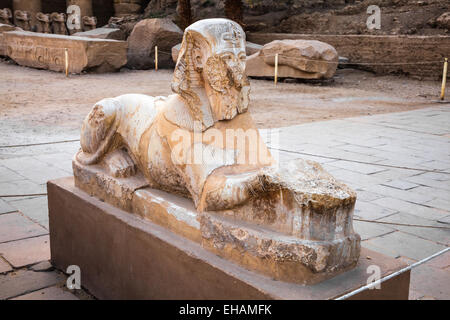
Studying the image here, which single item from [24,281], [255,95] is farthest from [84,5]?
[24,281]

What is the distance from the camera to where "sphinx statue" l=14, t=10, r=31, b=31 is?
66.0 feet

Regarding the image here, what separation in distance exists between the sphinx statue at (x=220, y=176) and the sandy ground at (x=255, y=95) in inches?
216

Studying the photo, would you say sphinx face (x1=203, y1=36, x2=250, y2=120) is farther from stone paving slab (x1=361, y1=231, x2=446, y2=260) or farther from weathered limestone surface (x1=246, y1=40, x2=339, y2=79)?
weathered limestone surface (x1=246, y1=40, x2=339, y2=79)

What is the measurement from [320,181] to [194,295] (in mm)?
723

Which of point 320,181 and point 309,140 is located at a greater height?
point 320,181

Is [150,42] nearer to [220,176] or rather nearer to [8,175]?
[8,175]

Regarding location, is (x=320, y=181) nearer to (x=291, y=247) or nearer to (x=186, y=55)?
(x=291, y=247)

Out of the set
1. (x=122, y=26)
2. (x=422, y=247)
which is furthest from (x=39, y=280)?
(x=122, y=26)

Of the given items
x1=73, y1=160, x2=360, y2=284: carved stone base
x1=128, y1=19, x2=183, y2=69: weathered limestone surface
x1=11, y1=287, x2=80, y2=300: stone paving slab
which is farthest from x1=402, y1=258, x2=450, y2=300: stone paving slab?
x1=128, y1=19, x2=183, y2=69: weathered limestone surface

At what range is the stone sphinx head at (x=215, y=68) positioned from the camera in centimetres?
201

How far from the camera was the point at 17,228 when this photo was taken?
3660 millimetres

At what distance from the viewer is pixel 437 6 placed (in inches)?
→ 663

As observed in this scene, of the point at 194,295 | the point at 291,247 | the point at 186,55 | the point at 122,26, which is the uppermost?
the point at 122,26

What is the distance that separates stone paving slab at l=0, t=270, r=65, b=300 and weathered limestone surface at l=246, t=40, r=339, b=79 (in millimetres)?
10986
